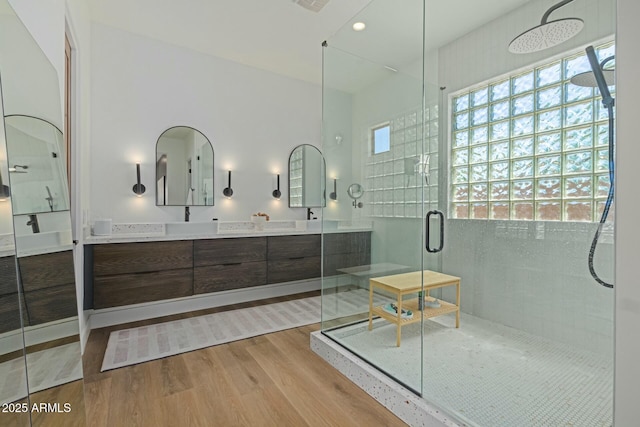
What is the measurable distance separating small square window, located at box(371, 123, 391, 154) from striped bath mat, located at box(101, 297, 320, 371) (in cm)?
176

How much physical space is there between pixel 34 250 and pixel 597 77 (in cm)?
269

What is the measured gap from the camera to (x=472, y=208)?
2484mm

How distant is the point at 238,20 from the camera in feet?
10.2

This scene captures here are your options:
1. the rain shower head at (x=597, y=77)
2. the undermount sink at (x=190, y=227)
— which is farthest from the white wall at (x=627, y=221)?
the undermount sink at (x=190, y=227)

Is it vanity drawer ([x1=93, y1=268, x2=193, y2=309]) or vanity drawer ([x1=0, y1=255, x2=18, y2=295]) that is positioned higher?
vanity drawer ([x1=0, y1=255, x2=18, y2=295])

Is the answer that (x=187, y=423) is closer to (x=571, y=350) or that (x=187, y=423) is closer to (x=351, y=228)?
(x=351, y=228)

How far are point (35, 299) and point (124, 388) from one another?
3.63ft

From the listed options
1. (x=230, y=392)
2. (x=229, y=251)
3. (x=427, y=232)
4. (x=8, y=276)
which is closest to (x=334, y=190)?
(x=427, y=232)

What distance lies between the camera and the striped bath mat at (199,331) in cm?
233

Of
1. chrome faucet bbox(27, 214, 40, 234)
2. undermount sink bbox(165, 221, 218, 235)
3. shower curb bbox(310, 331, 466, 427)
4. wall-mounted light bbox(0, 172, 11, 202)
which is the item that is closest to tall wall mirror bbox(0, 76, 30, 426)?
wall-mounted light bbox(0, 172, 11, 202)

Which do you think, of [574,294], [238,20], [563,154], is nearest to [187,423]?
[574,294]

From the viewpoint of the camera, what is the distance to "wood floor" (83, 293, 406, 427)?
1612 millimetres

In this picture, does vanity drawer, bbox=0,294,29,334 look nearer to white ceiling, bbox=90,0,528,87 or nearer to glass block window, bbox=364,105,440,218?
glass block window, bbox=364,105,440,218

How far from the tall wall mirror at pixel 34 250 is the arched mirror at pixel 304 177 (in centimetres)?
303
